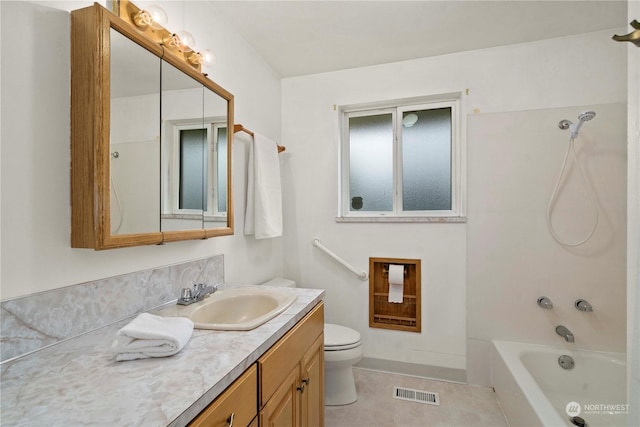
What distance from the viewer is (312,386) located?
1379 millimetres

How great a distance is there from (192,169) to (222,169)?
0.24 metres

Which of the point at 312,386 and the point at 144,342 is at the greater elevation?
the point at 144,342

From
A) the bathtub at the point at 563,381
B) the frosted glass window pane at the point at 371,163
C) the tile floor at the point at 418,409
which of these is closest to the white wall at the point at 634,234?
the bathtub at the point at 563,381

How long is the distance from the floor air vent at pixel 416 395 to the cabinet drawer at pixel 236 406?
1487mm

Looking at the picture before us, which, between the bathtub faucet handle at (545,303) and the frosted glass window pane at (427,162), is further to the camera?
the frosted glass window pane at (427,162)

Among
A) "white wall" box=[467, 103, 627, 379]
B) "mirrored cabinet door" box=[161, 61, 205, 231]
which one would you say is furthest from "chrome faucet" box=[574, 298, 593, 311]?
"mirrored cabinet door" box=[161, 61, 205, 231]

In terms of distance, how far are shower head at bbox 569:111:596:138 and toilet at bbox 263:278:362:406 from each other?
1.94 m

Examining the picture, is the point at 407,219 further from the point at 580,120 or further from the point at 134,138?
the point at 134,138

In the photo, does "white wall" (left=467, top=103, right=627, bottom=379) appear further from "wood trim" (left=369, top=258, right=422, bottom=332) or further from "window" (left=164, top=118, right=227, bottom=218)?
"window" (left=164, top=118, right=227, bottom=218)

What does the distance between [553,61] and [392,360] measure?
96.0 inches

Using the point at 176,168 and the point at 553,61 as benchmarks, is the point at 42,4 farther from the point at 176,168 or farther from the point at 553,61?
the point at 553,61

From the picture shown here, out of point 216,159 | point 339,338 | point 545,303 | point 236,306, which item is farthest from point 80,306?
point 545,303

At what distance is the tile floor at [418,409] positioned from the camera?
69.4 inches
